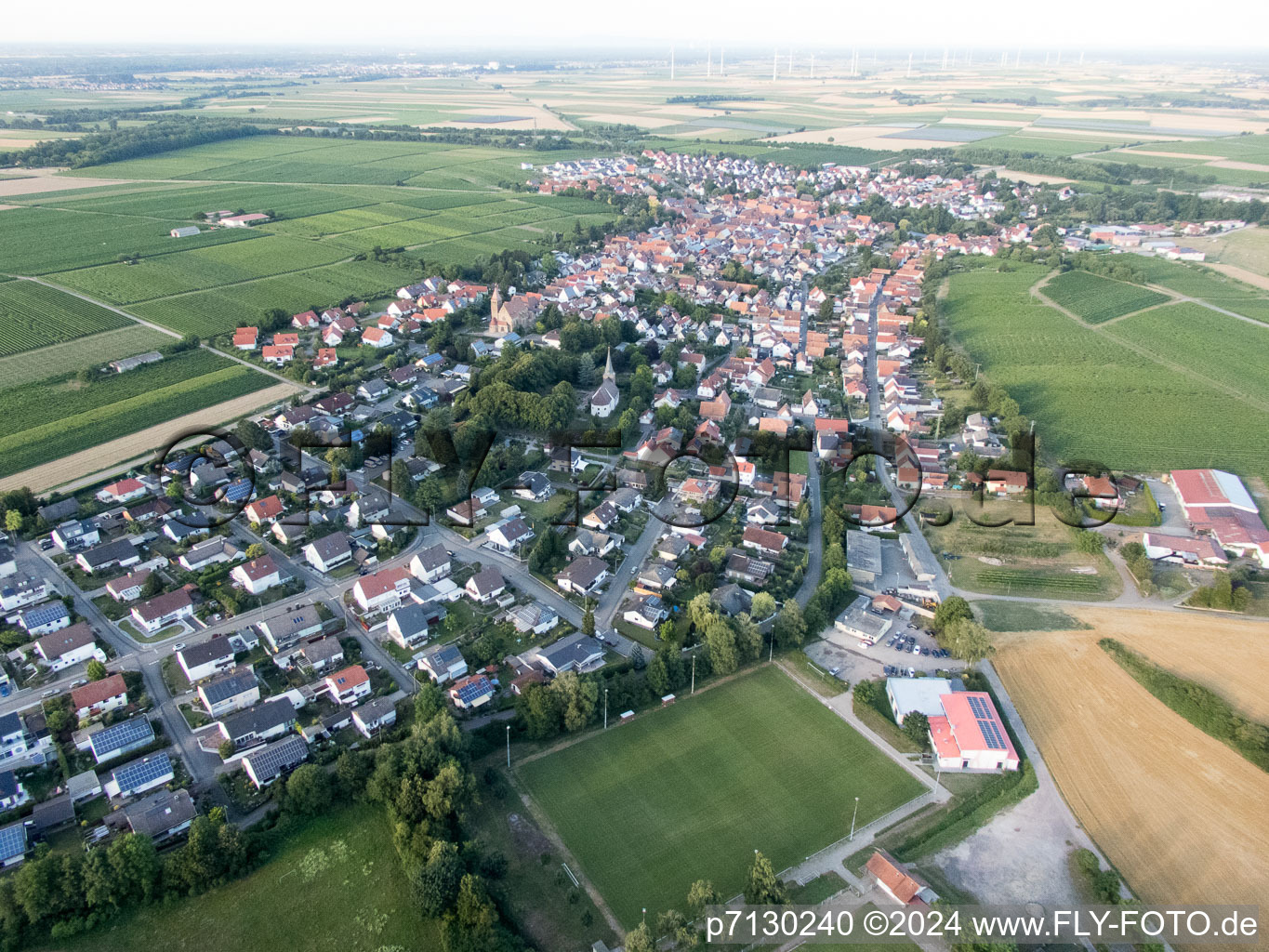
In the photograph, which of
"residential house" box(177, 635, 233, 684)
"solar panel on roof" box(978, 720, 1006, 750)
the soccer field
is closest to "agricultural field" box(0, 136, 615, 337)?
"residential house" box(177, 635, 233, 684)

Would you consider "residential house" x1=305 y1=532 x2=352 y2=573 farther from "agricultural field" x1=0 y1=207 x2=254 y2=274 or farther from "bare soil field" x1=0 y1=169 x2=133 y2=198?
"bare soil field" x1=0 y1=169 x2=133 y2=198

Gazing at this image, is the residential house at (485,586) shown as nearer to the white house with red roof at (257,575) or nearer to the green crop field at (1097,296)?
the white house with red roof at (257,575)

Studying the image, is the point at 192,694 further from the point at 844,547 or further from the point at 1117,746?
the point at 1117,746

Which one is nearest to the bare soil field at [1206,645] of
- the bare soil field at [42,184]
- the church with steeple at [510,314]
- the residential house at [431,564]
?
the residential house at [431,564]

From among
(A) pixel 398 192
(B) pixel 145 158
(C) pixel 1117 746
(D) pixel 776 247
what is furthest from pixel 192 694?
(B) pixel 145 158

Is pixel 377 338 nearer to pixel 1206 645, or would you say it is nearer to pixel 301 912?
pixel 301 912

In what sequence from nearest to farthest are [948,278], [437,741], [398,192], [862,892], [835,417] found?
[862,892], [437,741], [835,417], [948,278], [398,192]

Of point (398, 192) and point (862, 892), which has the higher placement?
point (398, 192)
